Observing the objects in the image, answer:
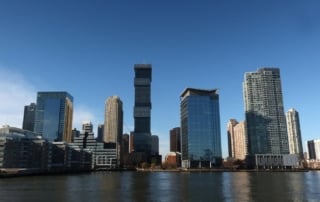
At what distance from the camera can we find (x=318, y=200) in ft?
247

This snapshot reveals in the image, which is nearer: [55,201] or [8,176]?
[55,201]

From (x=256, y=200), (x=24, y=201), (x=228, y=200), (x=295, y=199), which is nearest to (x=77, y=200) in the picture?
(x=24, y=201)

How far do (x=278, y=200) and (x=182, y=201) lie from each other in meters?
21.9

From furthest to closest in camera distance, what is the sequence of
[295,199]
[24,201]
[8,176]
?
[8,176] < [295,199] < [24,201]

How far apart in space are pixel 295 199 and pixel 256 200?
10666mm

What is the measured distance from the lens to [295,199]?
77.0 m

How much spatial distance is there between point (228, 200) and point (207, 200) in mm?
4985

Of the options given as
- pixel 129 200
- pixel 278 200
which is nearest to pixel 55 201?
pixel 129 200

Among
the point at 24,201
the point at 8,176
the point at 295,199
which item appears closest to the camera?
the point at 24,201

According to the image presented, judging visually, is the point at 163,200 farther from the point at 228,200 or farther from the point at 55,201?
the point at 55,201

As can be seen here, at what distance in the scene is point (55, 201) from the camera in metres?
72.6

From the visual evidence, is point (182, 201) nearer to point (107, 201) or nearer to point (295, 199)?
point (107, 201)

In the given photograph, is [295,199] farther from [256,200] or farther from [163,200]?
[163,200]

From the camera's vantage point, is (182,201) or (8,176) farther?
(8,176)
